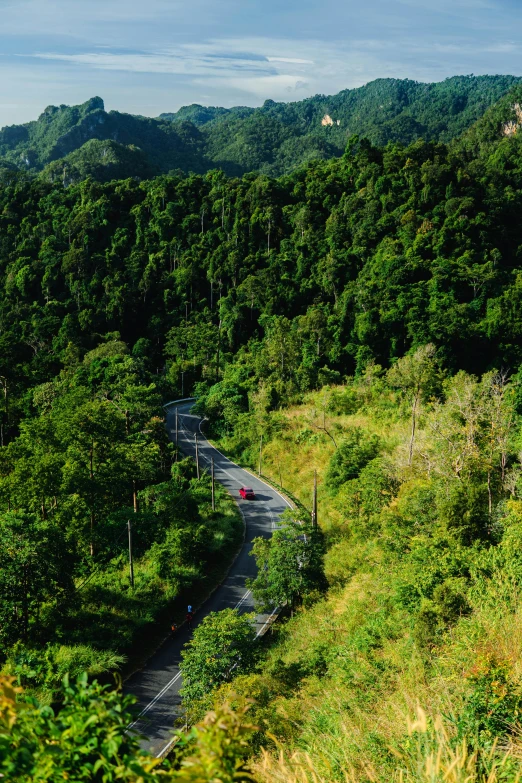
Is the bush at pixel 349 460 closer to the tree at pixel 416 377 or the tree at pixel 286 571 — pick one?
the tree at pixel 416 377

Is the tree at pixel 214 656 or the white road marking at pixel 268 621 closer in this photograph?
the tree at pixel 214 656

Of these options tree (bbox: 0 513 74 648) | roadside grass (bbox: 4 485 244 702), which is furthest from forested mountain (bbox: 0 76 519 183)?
tree (bbox: 0 513 74 648)

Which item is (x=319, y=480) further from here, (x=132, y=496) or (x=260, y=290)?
(x=260, y=290)

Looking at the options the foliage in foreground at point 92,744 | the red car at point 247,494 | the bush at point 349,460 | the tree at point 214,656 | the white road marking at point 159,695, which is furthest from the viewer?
the red car at point 247,494

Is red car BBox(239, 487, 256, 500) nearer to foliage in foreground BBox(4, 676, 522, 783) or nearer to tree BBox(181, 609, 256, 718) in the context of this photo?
tree BBox(181, 609, 256, 718)

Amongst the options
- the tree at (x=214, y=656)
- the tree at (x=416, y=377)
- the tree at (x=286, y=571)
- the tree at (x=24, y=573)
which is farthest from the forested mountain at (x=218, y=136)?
the tree at (x=214, y=656)
